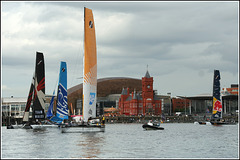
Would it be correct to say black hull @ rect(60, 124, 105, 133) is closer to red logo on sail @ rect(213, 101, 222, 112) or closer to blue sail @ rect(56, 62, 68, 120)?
blue sail @ rect(56, 62, 68, 120)

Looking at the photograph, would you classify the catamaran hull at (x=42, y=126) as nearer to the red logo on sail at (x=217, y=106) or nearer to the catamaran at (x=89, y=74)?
the catamaran at (x=89, y=74)

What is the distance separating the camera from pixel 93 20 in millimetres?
58781

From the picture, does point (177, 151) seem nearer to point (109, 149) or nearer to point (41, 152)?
point (109, 149)

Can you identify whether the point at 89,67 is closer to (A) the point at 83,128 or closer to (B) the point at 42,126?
(A) the point at 83,128

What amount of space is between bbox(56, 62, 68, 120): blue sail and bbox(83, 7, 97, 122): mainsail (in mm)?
24059

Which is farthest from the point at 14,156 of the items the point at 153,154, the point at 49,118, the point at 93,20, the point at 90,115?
the point at 49,118

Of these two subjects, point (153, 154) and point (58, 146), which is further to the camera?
point (58, 146)

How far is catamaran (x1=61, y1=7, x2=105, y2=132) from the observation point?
5781cm

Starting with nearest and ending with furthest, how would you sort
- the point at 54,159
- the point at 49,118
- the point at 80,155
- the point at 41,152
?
the point at 54,159
the point at 80,155
the point at 41,152
the point at 49,118

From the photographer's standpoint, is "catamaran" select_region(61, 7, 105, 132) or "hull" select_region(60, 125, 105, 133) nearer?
"catamaran" select_region(61, 7, 105, 132)

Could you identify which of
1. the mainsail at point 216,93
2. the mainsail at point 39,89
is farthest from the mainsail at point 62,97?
the mainsail at point 216,93

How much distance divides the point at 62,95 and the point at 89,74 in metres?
26.8

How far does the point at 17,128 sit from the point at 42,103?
14983 millimetres

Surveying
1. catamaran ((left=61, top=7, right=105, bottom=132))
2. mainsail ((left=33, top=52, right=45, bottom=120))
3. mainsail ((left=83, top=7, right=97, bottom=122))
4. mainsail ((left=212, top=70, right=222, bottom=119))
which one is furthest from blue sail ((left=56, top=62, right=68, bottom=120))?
mainsail ((left=212, top=70, right=222, bottom=119))
